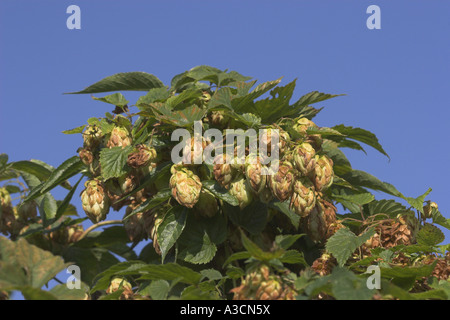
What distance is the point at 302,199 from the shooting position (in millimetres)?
3088

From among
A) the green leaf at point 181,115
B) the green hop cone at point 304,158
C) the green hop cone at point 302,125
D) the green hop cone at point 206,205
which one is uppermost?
the green leaf at point 181,115

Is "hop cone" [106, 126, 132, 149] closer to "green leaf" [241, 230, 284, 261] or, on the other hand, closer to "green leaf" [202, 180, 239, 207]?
"green leaf" [202, 180, 239, 207]

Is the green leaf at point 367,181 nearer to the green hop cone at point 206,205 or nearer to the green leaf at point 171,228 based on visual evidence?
the green hop cone at point 206,205

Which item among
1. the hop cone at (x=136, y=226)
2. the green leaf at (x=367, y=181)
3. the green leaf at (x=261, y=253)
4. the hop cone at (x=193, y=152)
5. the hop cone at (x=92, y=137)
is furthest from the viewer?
the green leaf at (x=367, y=181)

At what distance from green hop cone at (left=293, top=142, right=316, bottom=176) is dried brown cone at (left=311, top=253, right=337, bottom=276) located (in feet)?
1.38

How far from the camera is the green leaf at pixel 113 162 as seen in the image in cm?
318

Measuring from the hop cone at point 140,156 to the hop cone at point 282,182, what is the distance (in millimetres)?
612

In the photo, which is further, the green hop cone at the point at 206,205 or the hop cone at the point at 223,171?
the green hop cone at the point at 206,205

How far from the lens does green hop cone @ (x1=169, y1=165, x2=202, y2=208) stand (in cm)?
304

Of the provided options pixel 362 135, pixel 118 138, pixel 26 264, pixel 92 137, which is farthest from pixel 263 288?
pixel 362 135

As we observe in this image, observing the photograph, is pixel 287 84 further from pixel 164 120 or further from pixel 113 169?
pixel 113 169

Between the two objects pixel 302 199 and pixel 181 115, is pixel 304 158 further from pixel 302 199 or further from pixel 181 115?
pixel 181 115

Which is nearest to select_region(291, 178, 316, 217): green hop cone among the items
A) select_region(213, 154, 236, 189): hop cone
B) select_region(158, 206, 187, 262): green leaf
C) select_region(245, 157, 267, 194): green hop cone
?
select_region(245, 157, 267, 194): green hop cone

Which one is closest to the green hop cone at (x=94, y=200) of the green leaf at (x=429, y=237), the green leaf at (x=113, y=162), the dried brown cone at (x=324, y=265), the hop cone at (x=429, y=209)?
the green leaf at (x=113, y=162)
